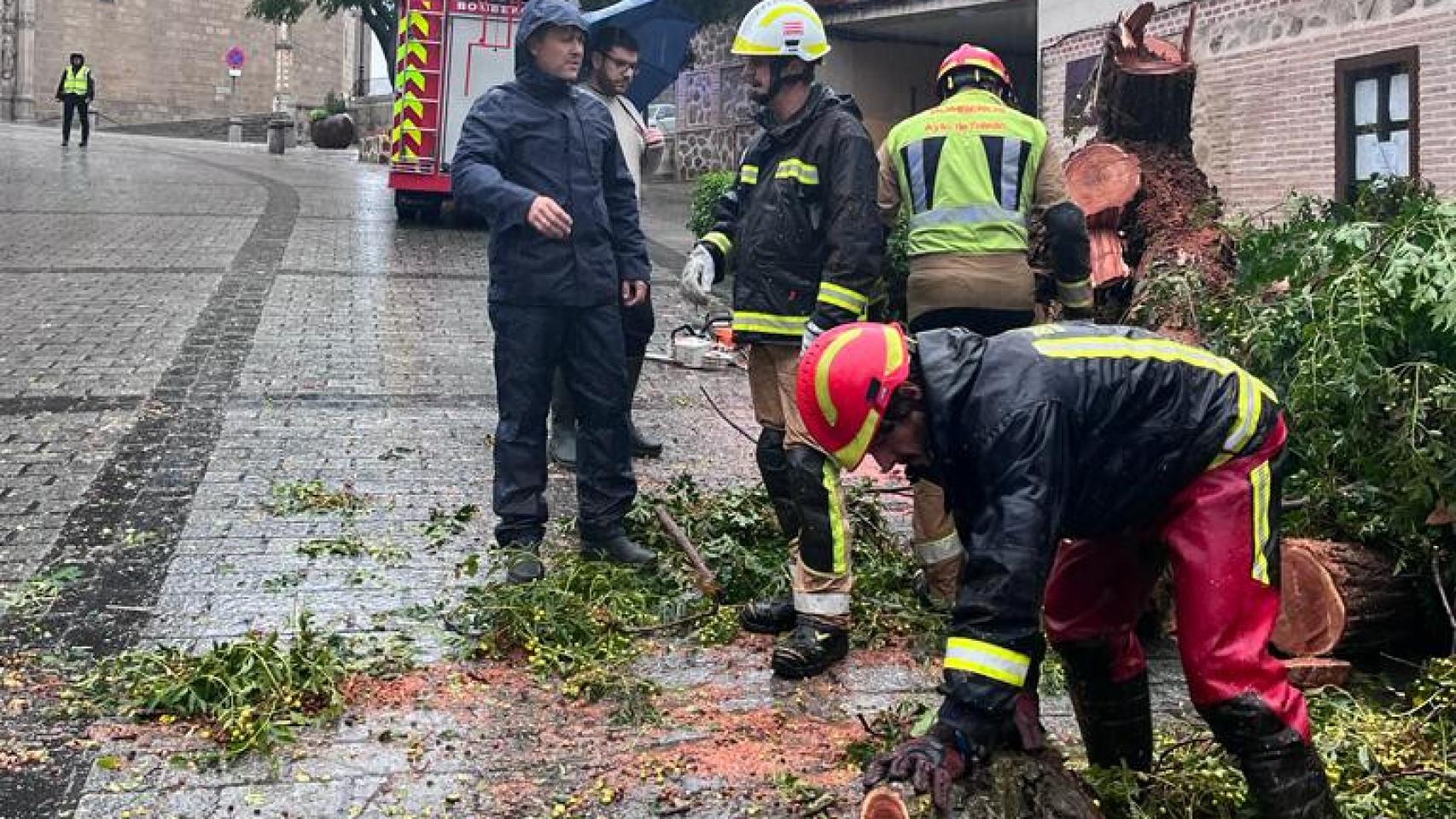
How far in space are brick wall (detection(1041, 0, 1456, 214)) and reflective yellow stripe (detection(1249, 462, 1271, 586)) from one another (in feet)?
28.8

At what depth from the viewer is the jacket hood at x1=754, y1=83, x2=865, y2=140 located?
4.64m

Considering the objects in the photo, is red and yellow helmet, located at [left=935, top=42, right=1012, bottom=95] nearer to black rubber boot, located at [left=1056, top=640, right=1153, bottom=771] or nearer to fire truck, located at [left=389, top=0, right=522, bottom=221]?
black rubber boot, located at [left=1056, top=640, right=1153, bottom=771]

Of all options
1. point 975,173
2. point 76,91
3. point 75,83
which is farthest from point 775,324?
point 76,91

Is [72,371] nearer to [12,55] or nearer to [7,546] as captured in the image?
[7,546]

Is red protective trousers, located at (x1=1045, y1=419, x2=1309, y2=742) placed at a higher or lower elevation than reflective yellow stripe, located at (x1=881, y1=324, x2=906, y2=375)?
lower

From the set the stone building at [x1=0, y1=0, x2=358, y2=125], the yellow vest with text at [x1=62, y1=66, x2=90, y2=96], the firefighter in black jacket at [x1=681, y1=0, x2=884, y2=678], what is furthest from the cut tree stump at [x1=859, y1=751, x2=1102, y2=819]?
the stone building at [x1=0, y1=0, x2=358, y2=125]

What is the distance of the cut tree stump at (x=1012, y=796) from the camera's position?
8.79ft

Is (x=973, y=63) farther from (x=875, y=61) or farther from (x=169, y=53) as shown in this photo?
(x=169, y=53)

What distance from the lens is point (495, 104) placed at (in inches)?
195

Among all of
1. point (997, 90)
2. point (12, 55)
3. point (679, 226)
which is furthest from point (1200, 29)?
point (12, 55)

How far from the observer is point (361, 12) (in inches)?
1101

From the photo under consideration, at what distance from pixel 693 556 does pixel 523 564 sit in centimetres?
62

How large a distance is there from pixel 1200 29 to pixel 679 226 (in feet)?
24.6

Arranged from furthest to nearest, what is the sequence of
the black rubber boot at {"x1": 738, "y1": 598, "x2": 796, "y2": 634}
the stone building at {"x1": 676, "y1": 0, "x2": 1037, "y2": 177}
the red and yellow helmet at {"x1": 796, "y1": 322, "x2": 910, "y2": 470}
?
the stone building at {"x1": 676, "y1": 0, "x2": 1037, "y2": 177}, the black rubber boot at {"x1": 738, "y1": 598, "x2": 796, "y2": 634}, the red and yellow helmet at {"x1": 796, "y1": 322, "x2": 910, "y2": 470}
